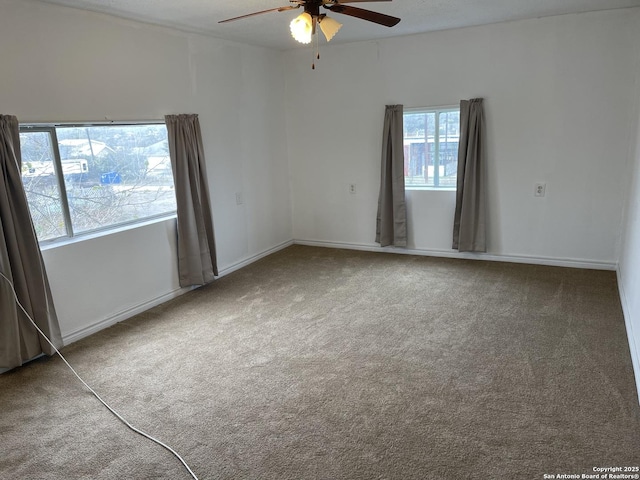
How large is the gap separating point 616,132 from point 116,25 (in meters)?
4.55

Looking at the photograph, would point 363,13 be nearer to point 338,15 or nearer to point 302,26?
point 302,26

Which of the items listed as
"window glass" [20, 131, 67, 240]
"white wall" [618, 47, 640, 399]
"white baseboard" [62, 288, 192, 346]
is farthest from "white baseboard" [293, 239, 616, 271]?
"window glass" [20, 131, 67, 240]

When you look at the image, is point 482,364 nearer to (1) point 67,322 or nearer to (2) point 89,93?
(1) point 67,322

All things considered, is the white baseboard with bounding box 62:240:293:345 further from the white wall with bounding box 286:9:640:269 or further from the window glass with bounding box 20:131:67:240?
the white wall with bounding box 286:9:640:269

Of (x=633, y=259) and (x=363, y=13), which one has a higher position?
(x=363, y=13)

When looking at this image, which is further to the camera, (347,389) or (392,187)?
(392,187)

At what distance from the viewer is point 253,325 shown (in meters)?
3.73

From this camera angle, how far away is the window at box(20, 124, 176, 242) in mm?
3348

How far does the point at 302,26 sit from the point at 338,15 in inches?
65.7

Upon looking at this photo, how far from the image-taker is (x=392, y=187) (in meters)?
5.38

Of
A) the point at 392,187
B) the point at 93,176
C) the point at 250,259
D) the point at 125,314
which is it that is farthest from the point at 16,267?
the point at 392,187

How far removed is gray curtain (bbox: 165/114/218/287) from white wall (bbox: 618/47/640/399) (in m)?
3.57

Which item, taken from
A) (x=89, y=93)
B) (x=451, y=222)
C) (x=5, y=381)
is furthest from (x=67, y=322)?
(x=451, y=222)

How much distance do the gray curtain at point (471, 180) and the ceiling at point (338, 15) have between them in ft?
2.96
